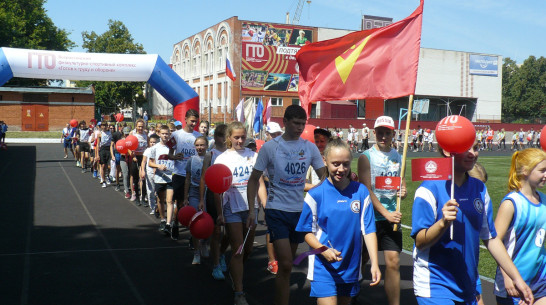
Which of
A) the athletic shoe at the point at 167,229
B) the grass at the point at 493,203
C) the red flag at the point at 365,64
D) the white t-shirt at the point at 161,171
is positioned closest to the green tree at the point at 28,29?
the grass at the point at 493,203

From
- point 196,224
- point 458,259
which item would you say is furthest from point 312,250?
point 196,224

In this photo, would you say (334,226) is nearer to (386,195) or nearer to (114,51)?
(386,195)

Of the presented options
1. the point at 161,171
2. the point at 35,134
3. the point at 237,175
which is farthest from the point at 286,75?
the point at 237,175

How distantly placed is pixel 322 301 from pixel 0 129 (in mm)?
33990

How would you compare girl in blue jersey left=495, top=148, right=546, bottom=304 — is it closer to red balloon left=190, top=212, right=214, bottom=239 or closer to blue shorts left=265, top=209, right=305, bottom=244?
blue shorts left=265, top=209, right=305, bottom=244

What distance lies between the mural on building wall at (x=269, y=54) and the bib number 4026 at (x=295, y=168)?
5011 centimetres

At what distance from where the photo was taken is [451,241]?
3.25 m

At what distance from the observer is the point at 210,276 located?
276 inches

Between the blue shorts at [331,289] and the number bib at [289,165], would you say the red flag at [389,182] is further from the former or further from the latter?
the blue shorts at [331,289]

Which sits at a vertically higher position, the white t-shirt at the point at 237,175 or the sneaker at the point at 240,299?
the white t-shirt at the point at 237,175

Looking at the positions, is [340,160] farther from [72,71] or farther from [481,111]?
[481,111]

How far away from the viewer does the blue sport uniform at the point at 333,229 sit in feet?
12.7

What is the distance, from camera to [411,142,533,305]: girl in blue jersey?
324 centimetres

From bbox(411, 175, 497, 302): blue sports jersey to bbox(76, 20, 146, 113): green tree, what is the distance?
7183 cm
